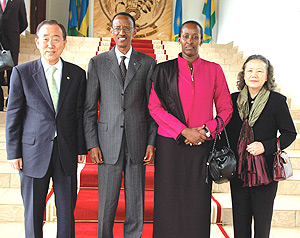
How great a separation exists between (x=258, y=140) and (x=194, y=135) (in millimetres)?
406

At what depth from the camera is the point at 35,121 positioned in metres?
2.07

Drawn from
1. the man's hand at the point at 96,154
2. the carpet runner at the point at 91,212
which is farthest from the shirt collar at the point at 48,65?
the carpet runner at the point at 91,212

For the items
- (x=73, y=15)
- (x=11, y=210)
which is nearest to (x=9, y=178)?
(x=11, y=210)

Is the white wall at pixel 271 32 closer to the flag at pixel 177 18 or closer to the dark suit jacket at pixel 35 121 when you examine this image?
the flag at pixel 177 18

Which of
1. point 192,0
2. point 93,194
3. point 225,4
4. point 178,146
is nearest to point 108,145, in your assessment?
point 178,146

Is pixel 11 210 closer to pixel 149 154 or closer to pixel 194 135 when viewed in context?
pixel 149 154

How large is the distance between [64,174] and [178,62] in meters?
1.02

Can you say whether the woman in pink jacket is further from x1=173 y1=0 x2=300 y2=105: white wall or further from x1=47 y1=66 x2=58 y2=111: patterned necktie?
x1=173 y1=0 x2=300 y2=105: white wall

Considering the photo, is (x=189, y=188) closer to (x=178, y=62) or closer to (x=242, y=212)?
(x=242, y=212)

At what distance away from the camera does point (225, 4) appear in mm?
9180

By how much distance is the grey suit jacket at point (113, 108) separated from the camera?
7.33 feet

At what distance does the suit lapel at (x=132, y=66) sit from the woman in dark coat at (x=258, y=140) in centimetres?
70

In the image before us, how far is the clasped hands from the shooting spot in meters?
2.12

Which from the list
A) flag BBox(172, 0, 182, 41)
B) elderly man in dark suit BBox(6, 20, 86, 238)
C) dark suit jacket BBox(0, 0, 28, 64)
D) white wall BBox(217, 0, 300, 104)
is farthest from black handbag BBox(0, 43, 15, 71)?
flag BBox(172, 0, 182, 41)
